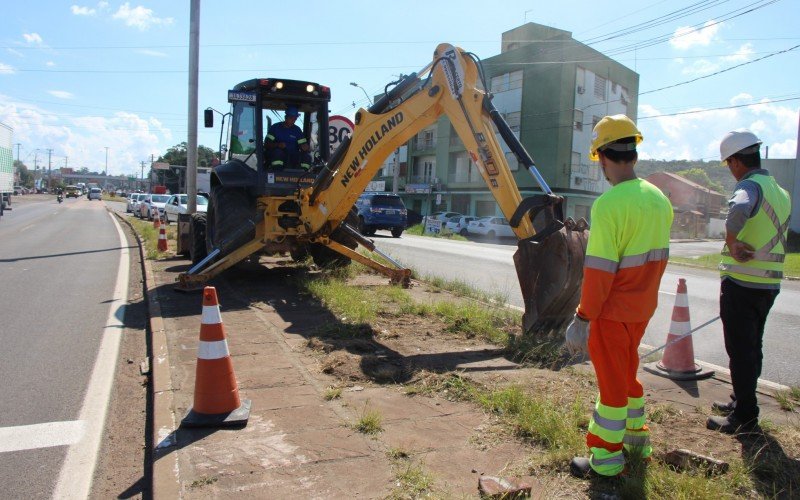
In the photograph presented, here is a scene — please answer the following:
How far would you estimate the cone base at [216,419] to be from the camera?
382cm

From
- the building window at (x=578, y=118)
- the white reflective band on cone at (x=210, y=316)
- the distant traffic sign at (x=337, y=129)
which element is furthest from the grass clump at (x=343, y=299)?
the building window at (x=578, y=118)

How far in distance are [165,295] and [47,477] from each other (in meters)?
5.46

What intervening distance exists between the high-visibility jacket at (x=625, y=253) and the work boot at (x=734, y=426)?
1.36 metres

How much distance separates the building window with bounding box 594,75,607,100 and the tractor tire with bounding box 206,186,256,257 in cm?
3973

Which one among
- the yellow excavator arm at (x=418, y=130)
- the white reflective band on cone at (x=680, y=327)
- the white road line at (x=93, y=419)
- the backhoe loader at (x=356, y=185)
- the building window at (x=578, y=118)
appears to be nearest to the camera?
the white road line at (x=93, y=419)

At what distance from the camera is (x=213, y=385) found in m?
3.94

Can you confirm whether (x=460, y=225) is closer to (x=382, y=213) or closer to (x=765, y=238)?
(x=382, y=213)

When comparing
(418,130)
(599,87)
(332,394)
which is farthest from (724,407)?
(599,87)

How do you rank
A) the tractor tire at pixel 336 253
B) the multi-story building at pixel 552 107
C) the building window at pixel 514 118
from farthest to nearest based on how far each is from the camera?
the building window at pixel 514 118
the multi-story building at pixel 552 107
the tractor tire at pixel 336 253

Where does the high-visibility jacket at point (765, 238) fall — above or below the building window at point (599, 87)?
below

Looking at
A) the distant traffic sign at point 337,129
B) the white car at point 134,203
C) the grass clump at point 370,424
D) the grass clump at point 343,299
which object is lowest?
the grass clump at point 370,424

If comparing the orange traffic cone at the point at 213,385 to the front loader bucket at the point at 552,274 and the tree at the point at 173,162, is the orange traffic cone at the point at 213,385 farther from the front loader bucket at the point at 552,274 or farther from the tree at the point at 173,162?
the tree at the point at 173,162

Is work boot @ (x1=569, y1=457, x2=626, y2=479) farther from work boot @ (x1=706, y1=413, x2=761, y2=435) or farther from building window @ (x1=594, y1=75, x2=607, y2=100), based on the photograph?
building window @ (x1=594, y1=75, x2=607, y2=100)

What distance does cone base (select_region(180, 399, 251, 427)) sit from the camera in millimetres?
3818
